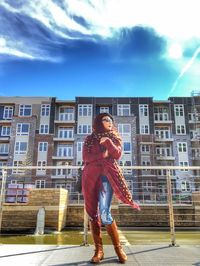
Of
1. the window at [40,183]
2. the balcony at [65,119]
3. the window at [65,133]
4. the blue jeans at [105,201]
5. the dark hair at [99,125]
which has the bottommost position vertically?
the blue jeans at [105,201]

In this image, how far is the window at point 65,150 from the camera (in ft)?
100.0

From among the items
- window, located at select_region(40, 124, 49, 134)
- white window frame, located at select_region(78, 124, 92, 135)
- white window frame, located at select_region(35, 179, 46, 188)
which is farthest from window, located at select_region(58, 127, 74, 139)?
white window frame, located at select_region(35, 179, 46, 188)

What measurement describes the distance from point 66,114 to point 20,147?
21.0ft

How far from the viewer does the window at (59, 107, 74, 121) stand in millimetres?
32156

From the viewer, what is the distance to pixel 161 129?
3247 cm

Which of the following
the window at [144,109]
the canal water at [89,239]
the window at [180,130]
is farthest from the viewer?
the window at [144,109]

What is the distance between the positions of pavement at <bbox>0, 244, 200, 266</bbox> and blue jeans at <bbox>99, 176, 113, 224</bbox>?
1.26 feet

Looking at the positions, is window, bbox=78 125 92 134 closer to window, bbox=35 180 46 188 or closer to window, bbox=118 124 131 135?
window, bbox=118 124 131 135

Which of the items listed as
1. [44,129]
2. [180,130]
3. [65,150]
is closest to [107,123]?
[65,150]

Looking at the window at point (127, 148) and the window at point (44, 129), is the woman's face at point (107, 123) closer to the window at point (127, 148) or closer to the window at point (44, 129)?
the window at point (127, 148)

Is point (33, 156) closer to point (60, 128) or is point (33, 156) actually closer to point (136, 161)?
point (60, 128)

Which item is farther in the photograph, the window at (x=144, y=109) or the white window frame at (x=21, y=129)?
the window at (x=144, y=109)

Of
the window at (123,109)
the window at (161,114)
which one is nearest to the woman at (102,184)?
the window at (123,109)

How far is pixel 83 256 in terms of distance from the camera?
2820mm
